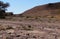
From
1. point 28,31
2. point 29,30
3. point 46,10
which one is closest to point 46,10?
point 46,10

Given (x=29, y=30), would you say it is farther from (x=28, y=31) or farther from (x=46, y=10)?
(x=46, y=10)

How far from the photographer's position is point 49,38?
1432cm

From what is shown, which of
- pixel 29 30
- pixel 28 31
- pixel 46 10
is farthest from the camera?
pixel 46 10

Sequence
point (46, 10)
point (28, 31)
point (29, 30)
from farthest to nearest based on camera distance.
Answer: point (46, 10) → point (29, 30) → point (28, 31)

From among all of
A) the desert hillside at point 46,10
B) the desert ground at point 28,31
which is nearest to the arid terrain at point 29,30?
the desert ground at point 28,31

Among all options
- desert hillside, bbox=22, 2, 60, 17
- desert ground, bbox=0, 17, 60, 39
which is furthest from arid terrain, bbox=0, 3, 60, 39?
desert hillside, bbox=22, 2, 60, 17

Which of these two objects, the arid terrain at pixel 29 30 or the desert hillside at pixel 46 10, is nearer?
the arid terrain at pixel 29 30

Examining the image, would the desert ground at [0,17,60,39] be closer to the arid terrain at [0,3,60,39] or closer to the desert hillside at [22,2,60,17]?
the arid terrain at [0,3,60,39]

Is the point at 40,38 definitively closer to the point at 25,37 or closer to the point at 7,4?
the point at 25,37

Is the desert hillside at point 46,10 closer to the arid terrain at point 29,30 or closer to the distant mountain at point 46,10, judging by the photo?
the distant mountain at point 46,10

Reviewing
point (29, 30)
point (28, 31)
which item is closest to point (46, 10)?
point (29, 30)

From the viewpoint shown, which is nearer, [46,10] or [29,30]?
[29,30]

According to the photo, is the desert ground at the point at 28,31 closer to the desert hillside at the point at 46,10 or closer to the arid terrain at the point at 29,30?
the arid terrain at the point at 29,30

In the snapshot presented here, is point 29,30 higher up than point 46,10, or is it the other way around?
point 46,10
